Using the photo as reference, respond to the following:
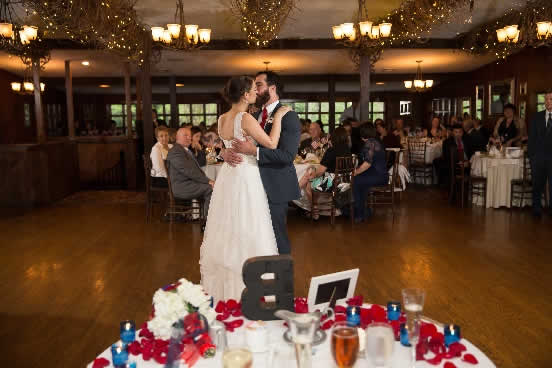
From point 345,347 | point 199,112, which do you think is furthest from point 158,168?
point 199,112

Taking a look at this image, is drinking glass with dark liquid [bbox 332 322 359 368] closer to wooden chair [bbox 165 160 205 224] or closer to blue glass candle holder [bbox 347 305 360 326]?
blue glass candle holder [bbox 347 305 360 326]

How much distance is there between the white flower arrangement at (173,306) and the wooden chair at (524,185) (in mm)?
6843

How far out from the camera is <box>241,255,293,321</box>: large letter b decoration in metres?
1.89

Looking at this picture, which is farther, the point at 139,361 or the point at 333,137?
the point at 333,137

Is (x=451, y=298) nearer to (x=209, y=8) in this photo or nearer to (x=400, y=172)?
(x=400, y=172)

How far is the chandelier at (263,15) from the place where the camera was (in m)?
6.58

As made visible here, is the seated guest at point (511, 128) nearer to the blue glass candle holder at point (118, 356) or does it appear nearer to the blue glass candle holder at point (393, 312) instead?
the blue glass candle holder at point (393, 312)

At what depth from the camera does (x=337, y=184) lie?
6.82 metres

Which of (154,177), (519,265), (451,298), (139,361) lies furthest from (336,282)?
(154,177)

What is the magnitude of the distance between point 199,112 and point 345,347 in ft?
64.3

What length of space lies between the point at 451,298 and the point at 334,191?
2.86m

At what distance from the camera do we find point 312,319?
4.54 feet

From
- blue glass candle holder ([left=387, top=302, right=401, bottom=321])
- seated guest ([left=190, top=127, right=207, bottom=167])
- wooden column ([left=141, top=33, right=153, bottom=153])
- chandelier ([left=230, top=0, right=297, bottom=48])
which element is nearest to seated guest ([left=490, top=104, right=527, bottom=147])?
chandelier ([left=230, top=0, right=297, bottom=48])

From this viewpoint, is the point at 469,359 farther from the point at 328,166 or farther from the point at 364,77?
the point at 364,77
